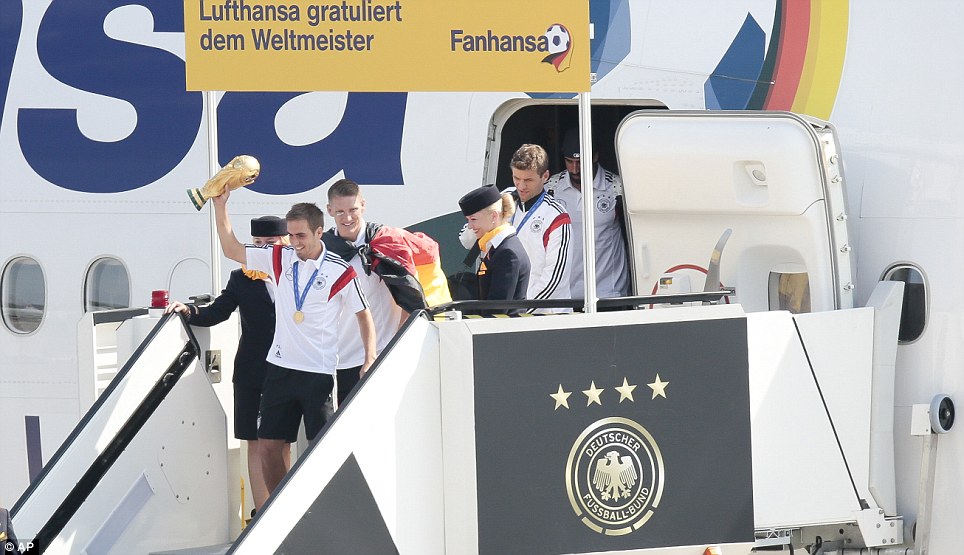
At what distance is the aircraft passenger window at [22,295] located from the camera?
8125 mm

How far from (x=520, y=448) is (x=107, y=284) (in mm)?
4015

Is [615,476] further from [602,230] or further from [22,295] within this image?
[22,295]

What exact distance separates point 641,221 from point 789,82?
1.07 metres

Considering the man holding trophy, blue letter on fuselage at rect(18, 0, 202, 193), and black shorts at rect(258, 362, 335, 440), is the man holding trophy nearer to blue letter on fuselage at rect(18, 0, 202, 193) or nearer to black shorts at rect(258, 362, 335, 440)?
black shorts at rect(258, 362, 335, 440)

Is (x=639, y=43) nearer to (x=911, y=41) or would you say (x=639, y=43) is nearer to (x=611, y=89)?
(x=611, y=89)

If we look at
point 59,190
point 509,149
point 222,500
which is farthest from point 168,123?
point 222,500

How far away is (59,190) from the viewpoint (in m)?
7.95

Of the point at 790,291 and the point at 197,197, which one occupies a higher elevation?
the point at 197,197

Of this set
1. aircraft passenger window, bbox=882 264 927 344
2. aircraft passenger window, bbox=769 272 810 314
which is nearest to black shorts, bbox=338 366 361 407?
aircraft passenger window, bbox=769 272 810 314

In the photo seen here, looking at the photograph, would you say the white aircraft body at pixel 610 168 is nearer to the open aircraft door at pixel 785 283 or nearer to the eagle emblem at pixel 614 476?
the open aircraft door at pixel 785 283

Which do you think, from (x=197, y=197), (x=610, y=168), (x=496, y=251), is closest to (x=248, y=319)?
(x=197, y=197)

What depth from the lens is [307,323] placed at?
5.53m

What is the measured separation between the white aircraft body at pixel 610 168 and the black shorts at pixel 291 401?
0.57 metres

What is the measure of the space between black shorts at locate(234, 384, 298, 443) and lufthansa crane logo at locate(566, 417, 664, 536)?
1.68m
